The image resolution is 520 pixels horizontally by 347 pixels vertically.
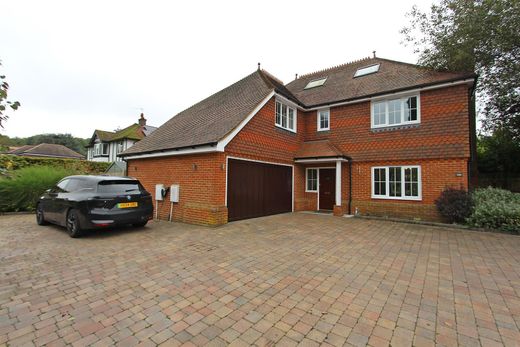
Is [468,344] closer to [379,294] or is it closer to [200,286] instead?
[379,294]

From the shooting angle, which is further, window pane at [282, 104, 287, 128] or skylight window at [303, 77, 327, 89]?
skylight window at [303, 77, 327, 89]

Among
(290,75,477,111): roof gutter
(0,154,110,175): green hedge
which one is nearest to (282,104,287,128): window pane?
(290,75,477,111): roof gutter

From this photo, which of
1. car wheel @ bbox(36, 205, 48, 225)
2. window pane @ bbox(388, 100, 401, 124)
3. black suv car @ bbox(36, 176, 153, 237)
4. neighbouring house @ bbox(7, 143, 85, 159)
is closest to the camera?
black suv car @ bbox(36, 176, 153, 237)

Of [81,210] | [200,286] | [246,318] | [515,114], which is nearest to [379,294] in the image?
[246,318]

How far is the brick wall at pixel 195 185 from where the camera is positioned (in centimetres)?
781

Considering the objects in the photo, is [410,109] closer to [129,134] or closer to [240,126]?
[240,126]

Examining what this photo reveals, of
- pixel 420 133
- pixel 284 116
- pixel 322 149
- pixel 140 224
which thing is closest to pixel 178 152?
pixel 140 224

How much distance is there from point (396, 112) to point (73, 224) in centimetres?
1226

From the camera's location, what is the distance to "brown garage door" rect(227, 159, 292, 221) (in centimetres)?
857

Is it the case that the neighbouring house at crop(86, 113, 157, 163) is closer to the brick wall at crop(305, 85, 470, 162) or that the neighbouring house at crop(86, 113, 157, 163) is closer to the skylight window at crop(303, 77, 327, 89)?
the skylight window at crop(303, 77, 327, 89)

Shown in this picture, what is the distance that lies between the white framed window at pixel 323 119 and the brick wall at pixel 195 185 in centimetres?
659

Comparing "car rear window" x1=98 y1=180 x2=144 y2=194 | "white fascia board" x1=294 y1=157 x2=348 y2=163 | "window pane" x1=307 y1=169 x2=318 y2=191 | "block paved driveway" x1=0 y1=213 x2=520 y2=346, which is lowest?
"block paved driveway" x1=0 y1=213 x2=520 y2=346

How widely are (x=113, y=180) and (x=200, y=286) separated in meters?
4.72

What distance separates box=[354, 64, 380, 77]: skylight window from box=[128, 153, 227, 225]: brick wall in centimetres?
988
